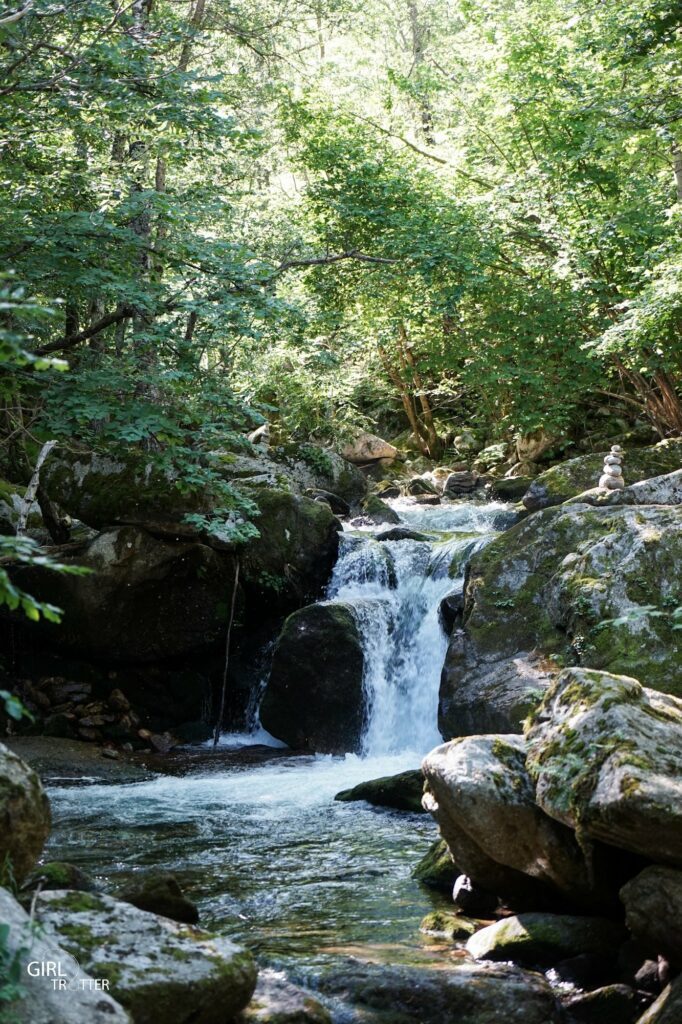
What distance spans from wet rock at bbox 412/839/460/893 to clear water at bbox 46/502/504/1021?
13 centimetres

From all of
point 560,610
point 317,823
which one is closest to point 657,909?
point 317,823

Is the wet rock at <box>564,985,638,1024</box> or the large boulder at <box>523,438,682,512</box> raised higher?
the large boulder at <box>523,438,682,512</box>

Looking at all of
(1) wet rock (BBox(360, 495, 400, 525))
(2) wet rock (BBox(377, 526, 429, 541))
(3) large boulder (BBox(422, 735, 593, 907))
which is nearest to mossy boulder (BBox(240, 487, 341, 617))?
(2) wet rock (BBox(377, 526, 429, 541))

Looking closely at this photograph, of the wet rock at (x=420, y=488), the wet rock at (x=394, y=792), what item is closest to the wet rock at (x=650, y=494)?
the wet rock at (x=394, y=792)

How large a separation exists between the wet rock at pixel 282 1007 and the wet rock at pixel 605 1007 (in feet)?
4.18

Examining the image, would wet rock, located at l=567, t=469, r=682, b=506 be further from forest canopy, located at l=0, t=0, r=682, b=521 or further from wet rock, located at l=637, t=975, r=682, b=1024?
wet rock, located at l=637, t=975, r=682, b=1024

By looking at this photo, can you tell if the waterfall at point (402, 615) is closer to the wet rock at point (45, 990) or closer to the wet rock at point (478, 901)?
the wet rock at point (478, 901)

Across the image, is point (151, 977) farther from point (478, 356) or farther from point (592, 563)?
point (478, 356)

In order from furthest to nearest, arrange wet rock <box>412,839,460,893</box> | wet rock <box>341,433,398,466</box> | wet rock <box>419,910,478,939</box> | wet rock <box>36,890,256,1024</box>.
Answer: wet rock <box>341,433,398,466</box> < wet rock <box>412,839,460,893</box> < wet rock <box>419,910,478,939</box> < wet rock <box>36,890,256,1024</box>

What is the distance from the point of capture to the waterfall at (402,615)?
1216cm

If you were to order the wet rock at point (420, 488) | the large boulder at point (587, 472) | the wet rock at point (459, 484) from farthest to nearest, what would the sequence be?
the wet rock at point (420, 488) → the wet rock at point (459, 484) → the large boulder at point (587, 472)

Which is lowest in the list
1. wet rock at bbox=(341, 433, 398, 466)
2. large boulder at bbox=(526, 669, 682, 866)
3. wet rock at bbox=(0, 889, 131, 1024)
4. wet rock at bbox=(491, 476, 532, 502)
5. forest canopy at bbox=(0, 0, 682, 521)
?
wet rock at bbox=(0, 889, 131, 1024)

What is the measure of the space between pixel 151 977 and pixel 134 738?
29.9 feet

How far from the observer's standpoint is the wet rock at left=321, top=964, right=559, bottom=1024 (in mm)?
4559
